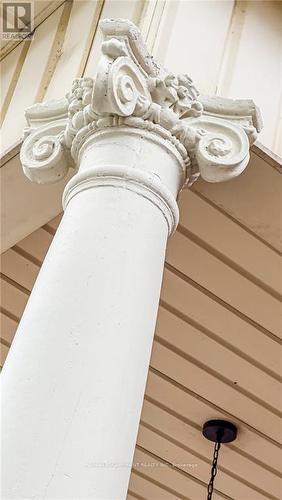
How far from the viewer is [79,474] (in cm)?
161

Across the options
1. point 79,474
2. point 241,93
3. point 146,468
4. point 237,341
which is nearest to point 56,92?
point 241,93

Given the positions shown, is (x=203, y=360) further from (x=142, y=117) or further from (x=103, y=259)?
(x=103, y=259)

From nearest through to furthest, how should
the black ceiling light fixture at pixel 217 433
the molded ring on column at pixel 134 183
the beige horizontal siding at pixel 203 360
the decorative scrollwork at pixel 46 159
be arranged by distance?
1. the molded ring on column at pixel 134 183
2. the decorative scrollwork at pixel 46 159
3. the beige horizontal siding at pixel 203 360
4. the black ceiling light fixture at pixel 217 433

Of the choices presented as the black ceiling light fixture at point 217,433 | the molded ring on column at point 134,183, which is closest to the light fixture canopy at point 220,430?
the black ceiling light fixture at point 217,433

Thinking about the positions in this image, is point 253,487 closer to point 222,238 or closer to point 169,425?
point 169,425

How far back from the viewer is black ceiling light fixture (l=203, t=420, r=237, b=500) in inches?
152

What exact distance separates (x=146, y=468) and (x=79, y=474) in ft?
8.84

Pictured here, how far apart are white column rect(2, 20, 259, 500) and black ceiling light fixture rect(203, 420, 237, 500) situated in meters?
1.87

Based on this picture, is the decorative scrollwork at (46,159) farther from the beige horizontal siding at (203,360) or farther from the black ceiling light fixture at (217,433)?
the black ceiling light fixture at (217,433)

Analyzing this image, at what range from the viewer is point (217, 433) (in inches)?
153

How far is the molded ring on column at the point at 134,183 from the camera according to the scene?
2.05 m

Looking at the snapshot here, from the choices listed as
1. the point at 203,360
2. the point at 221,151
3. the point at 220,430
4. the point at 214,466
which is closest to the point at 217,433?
the point at 220,430

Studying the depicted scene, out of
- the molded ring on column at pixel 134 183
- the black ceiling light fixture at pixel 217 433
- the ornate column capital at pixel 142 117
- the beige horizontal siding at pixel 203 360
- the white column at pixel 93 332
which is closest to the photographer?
the white column at pixel 93 332

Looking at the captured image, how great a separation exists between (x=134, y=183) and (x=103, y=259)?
9.6 inches
